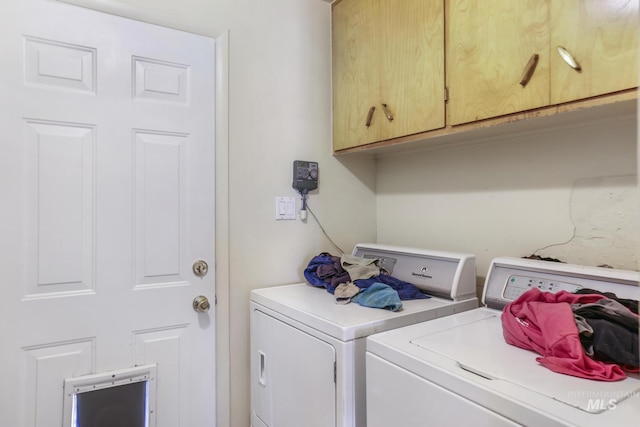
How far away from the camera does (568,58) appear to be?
1.05 metres

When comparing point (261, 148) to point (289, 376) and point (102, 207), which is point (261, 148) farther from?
point (289, 376)

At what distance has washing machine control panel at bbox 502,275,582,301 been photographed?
1159mm

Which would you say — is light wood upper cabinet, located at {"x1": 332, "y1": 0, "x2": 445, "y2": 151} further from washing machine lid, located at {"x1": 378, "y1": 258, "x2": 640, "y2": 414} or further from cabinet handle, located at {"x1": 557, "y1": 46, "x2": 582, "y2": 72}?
washing machine lid, located at {"x1": 378, "y1": 258, "x2": 640, "y2": 414}

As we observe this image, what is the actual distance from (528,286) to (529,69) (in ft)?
2.32

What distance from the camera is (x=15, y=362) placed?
51.4 inches

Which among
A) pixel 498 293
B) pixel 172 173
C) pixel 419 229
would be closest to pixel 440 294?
pixel 498 293

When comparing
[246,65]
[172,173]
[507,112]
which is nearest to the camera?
[507,112]

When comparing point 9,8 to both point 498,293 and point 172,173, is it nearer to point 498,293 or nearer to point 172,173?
point 172,173

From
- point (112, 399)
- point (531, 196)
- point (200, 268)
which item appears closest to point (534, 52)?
point (531, 196)

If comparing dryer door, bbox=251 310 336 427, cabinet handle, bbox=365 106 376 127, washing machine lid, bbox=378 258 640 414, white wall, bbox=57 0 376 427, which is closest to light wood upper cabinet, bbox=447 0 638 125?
cabinet handle, bbox=365 106 376 127

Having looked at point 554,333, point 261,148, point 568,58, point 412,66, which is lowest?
point 554,333

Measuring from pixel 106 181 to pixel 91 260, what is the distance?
31cm

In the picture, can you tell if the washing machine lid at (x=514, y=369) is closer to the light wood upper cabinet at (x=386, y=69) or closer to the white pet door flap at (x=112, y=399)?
the light wood upper cabinet at (x=386, y=69)

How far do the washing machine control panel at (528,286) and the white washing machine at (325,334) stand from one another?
18 cm
